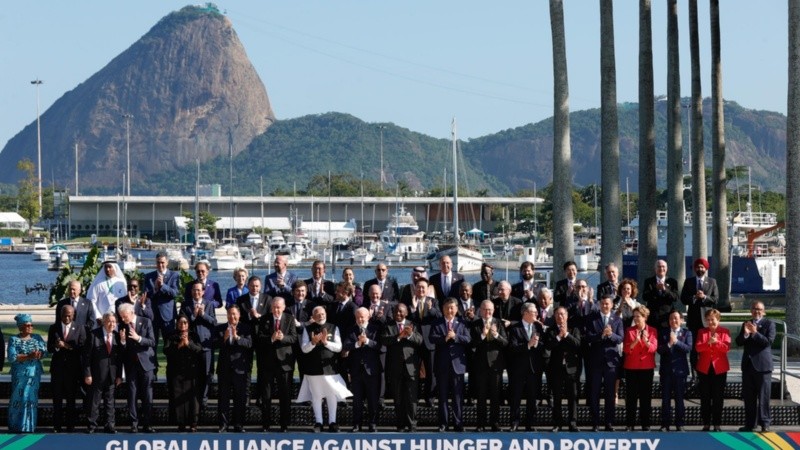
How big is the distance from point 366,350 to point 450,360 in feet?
3.51

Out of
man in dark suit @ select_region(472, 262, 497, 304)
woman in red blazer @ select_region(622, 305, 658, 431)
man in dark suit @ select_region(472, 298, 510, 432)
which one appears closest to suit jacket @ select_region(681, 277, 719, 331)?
woman in red blazer @ select_region(622, 305, 658, 431)

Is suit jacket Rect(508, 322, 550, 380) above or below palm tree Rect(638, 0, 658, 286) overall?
below

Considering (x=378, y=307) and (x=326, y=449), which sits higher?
(x=378, y=307)

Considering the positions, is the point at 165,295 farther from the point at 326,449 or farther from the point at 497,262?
the point at 497,262

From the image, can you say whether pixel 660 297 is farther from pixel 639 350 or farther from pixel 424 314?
pixel 424 314

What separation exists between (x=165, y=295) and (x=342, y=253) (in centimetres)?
9609

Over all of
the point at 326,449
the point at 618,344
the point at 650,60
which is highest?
the point at 650,60

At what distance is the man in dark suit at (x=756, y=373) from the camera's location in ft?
57.7

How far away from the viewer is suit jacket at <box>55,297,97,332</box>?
689 inches

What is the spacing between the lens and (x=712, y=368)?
695 inches

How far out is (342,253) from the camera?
114938mm

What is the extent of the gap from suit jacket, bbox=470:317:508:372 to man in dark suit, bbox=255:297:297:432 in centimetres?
229

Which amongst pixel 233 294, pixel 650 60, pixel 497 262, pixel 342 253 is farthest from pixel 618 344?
pixel 342 253

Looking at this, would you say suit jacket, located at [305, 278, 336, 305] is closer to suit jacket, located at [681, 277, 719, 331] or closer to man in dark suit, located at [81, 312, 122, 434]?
man in dark suit, located at [81, 312, 122, 434]
